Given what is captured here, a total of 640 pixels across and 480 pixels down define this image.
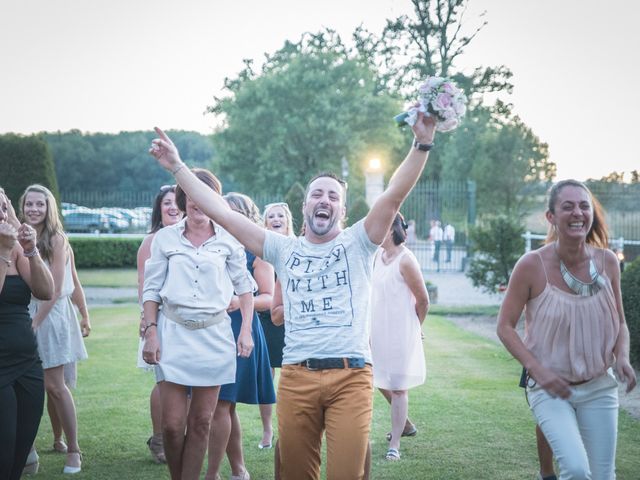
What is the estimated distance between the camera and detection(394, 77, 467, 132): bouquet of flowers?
373cm

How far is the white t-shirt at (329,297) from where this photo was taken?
3.86 m

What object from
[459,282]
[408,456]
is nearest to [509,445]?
[408,456]

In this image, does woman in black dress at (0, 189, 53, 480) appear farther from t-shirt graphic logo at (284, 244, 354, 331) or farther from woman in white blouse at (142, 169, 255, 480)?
t-shirt graphic logo at (284, 244, 354, 331)

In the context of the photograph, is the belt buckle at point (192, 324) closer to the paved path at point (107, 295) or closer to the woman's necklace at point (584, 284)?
the woman's necklace at point (584, 284)

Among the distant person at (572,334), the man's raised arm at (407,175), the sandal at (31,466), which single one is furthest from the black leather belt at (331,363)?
the sandal at (31,466)

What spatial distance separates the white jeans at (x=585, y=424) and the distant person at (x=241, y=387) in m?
2.22

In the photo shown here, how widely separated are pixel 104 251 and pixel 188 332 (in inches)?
1046

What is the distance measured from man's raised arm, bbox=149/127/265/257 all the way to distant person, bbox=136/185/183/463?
196 centimetres

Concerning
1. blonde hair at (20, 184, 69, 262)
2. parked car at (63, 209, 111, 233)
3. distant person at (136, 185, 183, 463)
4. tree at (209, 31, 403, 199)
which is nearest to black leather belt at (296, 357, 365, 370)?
distant person at (136, 185, 183, 463)

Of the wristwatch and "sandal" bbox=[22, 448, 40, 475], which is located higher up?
the wristwatch

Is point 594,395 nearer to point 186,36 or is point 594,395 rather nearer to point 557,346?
point 557,346

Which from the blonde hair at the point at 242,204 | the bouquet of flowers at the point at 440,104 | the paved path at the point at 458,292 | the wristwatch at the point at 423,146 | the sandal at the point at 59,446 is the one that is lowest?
the paved path at the point at 458,292

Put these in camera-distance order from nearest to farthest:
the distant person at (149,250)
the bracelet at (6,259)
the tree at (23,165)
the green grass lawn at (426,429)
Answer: the bracelet at (6,259) → the green grass lawn at (426,429) → the distant person at (149,250) → the tree at (23,165)

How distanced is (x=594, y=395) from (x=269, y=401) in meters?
2.67
